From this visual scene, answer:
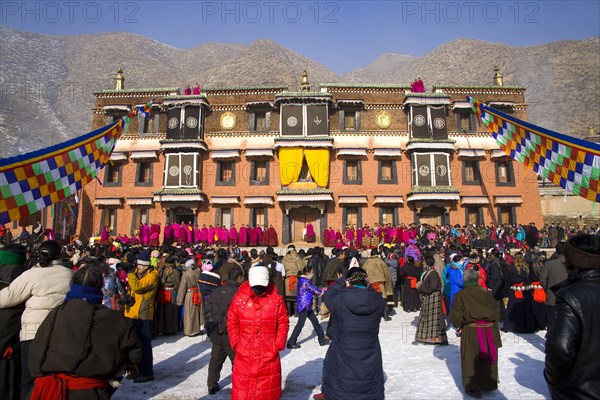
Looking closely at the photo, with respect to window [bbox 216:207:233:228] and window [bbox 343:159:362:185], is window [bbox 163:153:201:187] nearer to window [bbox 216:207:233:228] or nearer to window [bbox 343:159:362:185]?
window [bbox 216:207:233:228]

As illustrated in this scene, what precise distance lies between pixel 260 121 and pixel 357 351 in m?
26.9

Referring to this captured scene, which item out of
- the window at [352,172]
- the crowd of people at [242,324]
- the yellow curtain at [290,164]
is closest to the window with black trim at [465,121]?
the window at [352,172]

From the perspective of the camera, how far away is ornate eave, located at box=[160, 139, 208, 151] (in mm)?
28297

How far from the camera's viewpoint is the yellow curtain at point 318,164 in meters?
28.1

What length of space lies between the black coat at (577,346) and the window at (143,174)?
29529 millimetres

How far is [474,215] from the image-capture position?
29.0m

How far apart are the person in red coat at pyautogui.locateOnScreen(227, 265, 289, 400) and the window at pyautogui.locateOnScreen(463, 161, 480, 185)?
1071 inches

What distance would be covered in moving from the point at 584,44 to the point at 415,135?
9904 centimetres

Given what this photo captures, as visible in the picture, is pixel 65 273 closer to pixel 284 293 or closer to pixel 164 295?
pixel 164 295

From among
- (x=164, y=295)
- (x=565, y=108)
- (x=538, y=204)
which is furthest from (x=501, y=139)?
(x=565, y=108)

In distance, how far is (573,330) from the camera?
276 cm

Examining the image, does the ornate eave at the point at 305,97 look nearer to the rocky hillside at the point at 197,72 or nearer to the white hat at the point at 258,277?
the white hat at the point at 258,277

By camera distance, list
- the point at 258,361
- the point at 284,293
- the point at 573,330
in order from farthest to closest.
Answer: the point at 284,293, the point at 258,361, the point at 573,330

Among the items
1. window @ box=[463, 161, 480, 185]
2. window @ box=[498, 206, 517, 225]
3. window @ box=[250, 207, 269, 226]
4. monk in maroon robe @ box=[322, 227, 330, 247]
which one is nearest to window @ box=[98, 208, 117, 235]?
window @ box=[250, 207, 269, 226]
